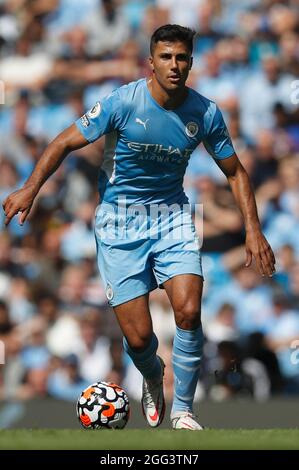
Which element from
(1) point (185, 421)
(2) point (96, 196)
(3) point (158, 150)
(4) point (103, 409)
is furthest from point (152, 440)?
(2) point (96, 196)

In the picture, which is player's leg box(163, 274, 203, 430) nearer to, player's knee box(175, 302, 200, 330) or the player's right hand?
player's knee box(175, 302, 200, 330)

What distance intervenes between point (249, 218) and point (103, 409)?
5.27 feet

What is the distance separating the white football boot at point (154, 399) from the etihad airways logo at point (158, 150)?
149 cm

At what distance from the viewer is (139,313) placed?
25.1 ft

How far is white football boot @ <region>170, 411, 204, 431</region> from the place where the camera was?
290 inches

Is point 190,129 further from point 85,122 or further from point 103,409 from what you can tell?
point 103,409

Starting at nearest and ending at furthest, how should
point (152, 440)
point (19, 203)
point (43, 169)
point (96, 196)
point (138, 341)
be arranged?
point (152, 440) → point (19, 203) → point (43, 169) → point (138, 341) → point (96, 196)

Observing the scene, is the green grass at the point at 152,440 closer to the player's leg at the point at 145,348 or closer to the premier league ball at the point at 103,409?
the premier league ball at the point at 103,409

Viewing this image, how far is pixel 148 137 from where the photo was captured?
293 inches

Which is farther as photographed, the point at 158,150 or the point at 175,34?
the point at 158,150

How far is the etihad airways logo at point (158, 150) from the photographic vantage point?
24.5ft

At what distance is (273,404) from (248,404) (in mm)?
310

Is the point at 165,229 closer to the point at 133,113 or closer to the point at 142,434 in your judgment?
the point at 133,113

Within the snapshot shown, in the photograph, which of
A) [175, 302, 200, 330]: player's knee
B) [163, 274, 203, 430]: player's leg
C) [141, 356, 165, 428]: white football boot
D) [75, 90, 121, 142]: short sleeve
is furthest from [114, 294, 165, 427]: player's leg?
[75, 90, 121, 142]: short sleeve
